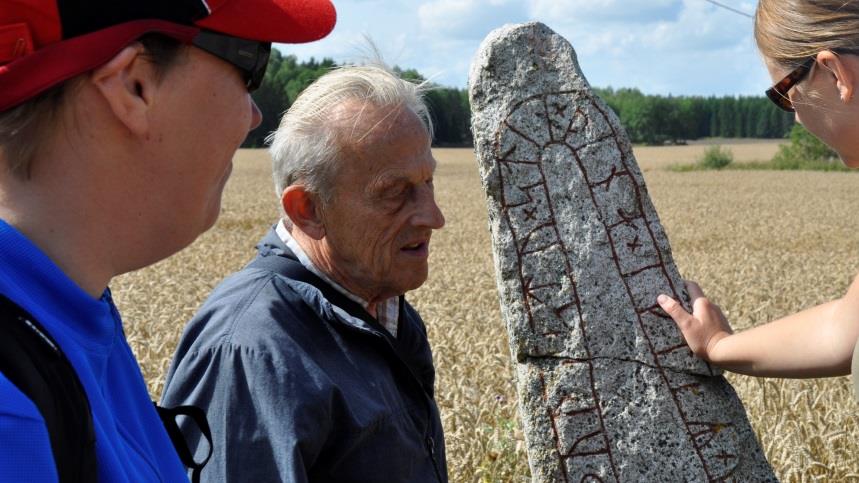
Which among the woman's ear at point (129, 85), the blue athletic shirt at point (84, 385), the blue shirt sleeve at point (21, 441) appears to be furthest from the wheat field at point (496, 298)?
the blue shirt sleeve at point (21, 441)

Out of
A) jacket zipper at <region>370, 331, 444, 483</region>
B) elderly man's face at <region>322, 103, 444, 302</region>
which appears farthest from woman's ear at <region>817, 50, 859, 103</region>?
jacket zipper at <region>370, 331, 444, 483</region>

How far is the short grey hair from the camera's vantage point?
255 centimetres

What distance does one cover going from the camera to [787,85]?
2.32m

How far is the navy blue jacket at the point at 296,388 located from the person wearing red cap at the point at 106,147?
73 cm

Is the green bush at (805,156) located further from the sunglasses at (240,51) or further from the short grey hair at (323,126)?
the sunglasses at (240,51)

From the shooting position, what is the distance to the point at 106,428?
121 centimetres

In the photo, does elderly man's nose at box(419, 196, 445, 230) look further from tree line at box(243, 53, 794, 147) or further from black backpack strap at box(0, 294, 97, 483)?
tree line at box(243, 53, 794, 147)

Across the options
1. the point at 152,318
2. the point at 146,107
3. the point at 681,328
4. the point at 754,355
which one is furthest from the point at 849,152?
the point at 152,318

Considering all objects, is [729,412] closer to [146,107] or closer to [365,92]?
[365,92]

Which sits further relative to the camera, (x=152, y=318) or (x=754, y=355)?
(x=152, y=318)

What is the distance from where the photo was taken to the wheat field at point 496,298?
4.51 meters

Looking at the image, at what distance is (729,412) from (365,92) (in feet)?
4.98

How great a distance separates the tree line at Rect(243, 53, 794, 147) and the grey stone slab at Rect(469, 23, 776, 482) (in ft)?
150

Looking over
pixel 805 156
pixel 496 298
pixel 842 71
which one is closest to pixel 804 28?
pixel 842 71
